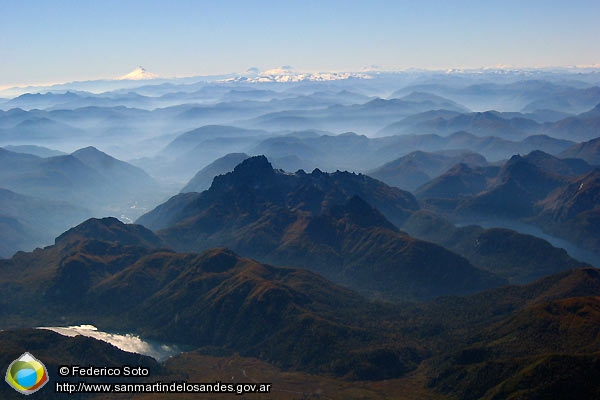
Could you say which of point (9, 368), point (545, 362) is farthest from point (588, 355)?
point (9, 368)

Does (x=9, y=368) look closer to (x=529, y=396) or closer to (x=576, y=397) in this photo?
(x=529, y=396)

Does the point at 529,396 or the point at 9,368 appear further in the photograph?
the point at 9,368

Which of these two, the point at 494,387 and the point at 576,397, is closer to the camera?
the point at 576,397

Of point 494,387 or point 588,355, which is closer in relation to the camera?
point 588,355

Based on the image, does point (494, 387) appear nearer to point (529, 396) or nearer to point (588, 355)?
point (529, 396)

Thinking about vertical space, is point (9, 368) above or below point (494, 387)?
above

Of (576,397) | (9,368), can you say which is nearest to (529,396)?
(576,397)

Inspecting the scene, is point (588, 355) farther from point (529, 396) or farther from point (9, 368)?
point (9, 368)
